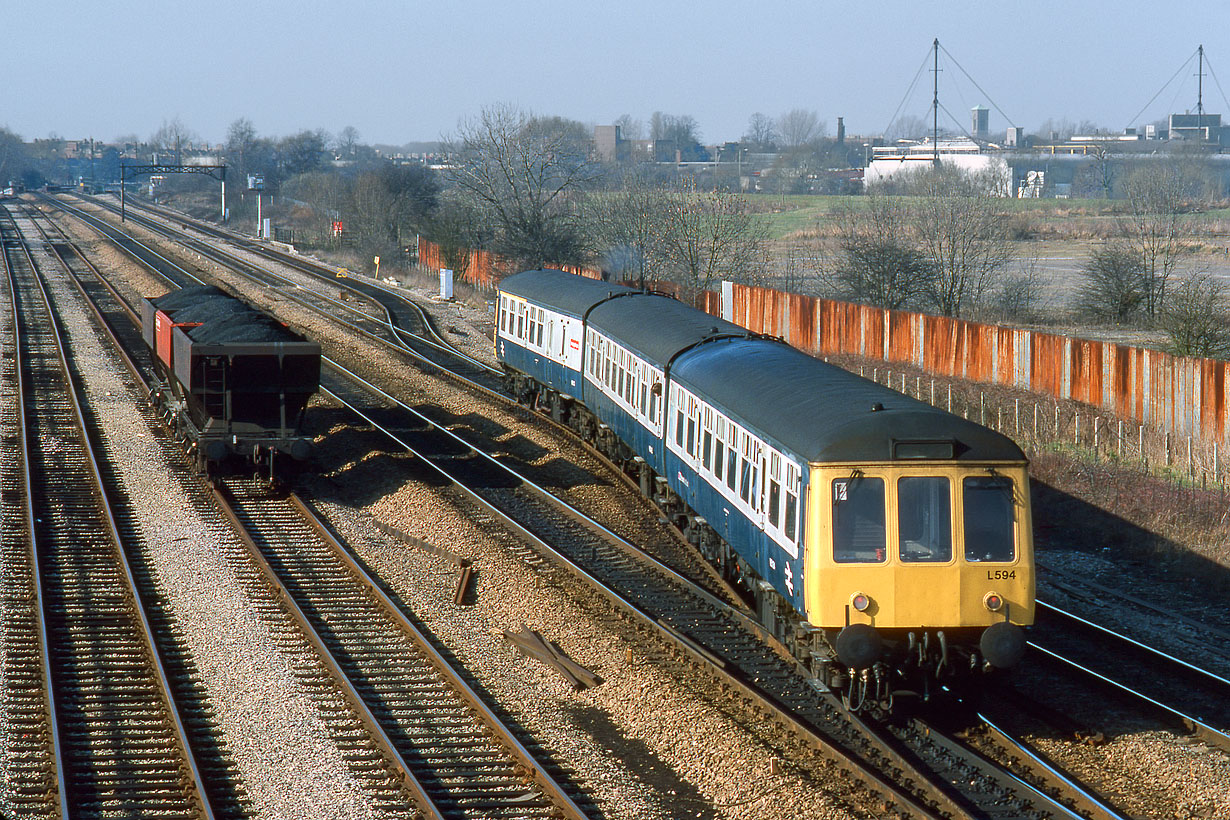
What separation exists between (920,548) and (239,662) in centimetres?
689

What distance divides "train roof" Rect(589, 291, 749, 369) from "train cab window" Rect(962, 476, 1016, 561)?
22.7ft

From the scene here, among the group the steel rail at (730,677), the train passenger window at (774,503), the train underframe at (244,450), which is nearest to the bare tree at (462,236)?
the train underframe at (244,450)

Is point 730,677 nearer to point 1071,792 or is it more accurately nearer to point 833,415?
point 833,415

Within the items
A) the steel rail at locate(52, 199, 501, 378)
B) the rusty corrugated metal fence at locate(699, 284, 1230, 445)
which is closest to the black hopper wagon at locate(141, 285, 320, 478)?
the steel rail at locate(52, 199, 501, 378)

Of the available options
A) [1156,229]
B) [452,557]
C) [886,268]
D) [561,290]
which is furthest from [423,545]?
[1156,229]

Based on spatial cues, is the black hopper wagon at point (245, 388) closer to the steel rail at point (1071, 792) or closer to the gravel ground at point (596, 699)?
the gravel ground at point (596, 699)

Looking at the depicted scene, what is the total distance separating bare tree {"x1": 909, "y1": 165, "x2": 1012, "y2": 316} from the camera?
40312mm

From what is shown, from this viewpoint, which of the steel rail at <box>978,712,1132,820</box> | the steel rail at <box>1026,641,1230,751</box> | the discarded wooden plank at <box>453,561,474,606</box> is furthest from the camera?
→ the discarded wooden plank at <box>453,561,474,606</box>

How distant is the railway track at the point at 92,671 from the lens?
9680 mm

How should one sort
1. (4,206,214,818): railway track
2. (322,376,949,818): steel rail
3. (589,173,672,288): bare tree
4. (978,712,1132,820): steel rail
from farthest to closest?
(589,173,672,288): bare tree
(4,206,214,818): railway track
(322,376,949,818): steel rail
(978,712,1132,820): steel rail

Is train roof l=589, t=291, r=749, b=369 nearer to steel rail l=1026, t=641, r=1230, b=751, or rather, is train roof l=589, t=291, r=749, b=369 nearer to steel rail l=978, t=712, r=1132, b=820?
steel rail l=1026, t=641, r=1230, b=751

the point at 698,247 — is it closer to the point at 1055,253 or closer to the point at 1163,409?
the point at 1163,409

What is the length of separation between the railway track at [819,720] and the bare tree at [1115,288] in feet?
95.7

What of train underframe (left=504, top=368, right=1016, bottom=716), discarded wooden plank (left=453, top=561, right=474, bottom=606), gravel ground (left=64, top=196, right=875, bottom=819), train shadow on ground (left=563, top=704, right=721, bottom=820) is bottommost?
train shadow on ground (left=563, top=704, right=721, bottom=820)
